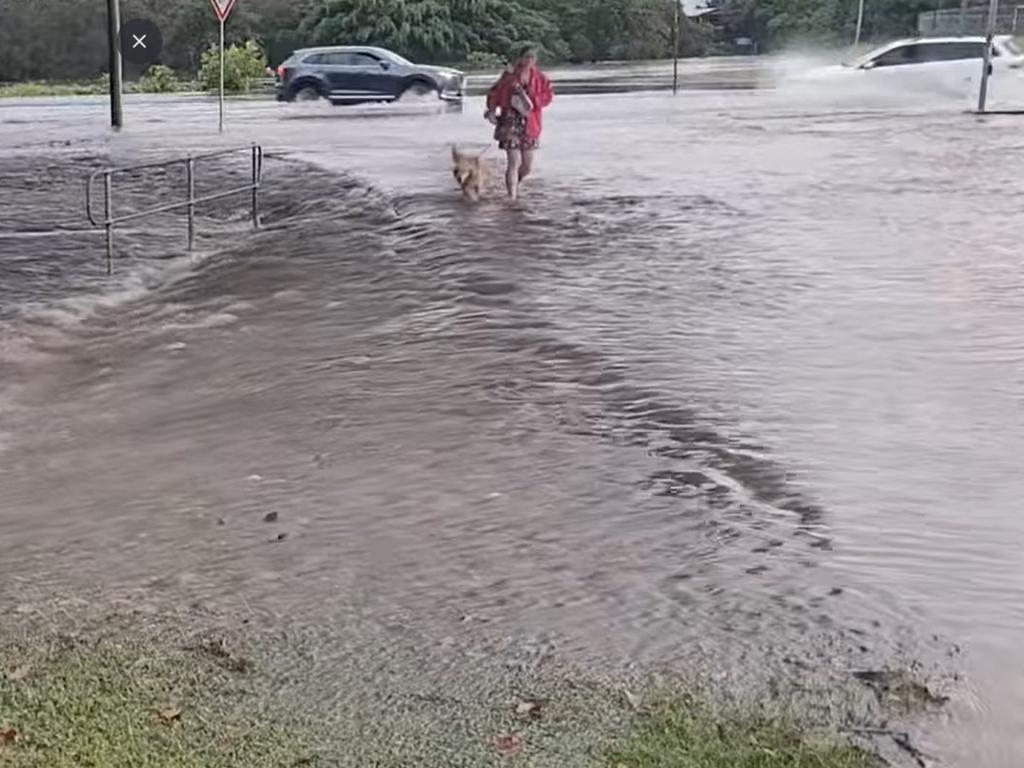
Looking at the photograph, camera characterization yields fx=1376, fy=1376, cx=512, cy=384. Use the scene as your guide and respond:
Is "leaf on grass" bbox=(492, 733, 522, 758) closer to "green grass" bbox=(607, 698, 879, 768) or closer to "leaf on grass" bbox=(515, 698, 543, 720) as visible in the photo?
"leaf on grass" bbox=(515, 698, 543, 720)

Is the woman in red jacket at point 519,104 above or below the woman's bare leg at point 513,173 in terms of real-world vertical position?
above

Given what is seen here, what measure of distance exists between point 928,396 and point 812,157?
13.3 metres

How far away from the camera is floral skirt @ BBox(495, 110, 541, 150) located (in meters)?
14.8

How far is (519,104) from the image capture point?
14578 mm

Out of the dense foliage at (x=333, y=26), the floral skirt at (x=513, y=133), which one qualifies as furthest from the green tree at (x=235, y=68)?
the floral skirt at (x=513, y=133)

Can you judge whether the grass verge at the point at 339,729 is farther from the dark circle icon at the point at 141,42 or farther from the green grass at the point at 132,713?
the dark circle icon at the point at 141,42

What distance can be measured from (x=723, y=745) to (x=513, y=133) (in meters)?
11.6

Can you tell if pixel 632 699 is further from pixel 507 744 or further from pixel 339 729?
pixel 339 729

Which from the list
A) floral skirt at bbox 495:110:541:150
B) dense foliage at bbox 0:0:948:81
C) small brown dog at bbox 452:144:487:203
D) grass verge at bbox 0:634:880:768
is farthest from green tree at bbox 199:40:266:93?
grass verge at bbox 0:634:880:768

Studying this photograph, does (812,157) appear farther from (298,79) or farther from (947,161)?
(298,79)

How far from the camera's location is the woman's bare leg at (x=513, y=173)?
15.4 metres

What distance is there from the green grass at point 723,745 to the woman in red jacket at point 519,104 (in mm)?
11098

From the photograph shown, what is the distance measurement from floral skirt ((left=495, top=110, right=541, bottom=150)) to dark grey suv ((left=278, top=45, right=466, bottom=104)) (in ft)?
66.0

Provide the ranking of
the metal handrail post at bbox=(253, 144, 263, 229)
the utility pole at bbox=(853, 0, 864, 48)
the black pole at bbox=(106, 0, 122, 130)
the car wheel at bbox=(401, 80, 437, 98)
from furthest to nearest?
1. the utility pole at bbox=(853, 0, 864, 48)
2. the car wheel at bbox=(401, 80, 437, 98)
3. the black pole at bbox=(106, 0, 122, 130)
4. the metal handrail post at bbox=(253, 144, 263, 229)
